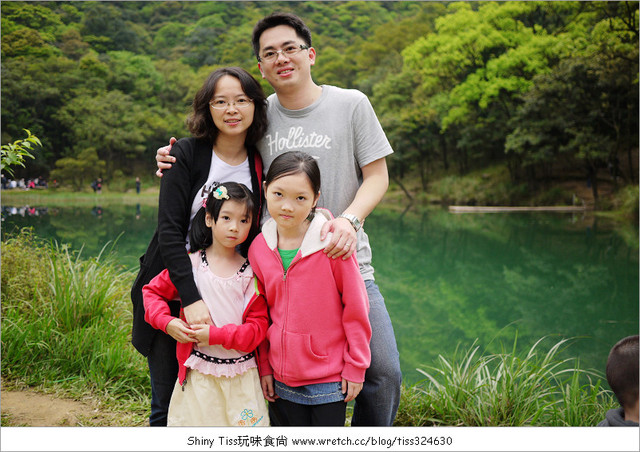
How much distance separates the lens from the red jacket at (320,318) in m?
1.39

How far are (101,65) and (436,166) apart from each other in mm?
16660

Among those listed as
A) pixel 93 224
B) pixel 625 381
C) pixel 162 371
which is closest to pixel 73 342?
pixel 162 371

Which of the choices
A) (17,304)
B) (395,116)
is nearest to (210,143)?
(17,304)

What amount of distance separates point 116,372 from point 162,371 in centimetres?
115

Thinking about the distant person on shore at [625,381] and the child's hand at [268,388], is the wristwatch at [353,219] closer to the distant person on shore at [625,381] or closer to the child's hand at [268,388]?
the child's hand at [268,388]

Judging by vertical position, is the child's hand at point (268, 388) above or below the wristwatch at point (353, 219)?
below

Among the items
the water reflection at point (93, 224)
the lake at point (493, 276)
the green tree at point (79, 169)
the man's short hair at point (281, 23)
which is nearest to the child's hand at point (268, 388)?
the man's short hair at point (281, 23)

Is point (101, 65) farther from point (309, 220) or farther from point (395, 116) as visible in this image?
point (309, 220)

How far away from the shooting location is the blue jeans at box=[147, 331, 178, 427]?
5.24ft

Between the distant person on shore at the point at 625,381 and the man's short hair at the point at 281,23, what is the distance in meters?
1.35

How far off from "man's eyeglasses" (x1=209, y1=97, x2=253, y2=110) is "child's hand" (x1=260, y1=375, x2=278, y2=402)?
86 centimetres

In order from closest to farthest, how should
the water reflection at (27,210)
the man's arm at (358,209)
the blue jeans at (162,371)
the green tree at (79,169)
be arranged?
the man's arm at (358,209) → the blue jeans at (162,371) → the water reflection at (27,210) → the green tree at (79,169)

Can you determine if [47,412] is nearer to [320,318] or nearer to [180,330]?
[180,330]

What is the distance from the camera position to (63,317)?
274 centimetres
